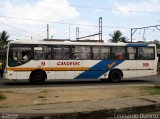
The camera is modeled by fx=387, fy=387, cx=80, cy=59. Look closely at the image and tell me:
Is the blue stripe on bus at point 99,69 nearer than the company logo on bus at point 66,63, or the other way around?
the company logo on bus at point 66,63

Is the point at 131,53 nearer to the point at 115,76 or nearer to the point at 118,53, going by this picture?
the point at 118,53

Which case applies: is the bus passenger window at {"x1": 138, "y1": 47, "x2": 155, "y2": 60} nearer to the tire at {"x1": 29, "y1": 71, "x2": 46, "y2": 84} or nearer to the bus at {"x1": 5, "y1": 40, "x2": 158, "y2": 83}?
the bus at {"x1": 5, "y1": 40, "x2": 158, "y2": 83}

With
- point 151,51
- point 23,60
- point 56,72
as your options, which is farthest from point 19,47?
point 151,51

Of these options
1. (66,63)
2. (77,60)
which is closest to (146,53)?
(77,60)

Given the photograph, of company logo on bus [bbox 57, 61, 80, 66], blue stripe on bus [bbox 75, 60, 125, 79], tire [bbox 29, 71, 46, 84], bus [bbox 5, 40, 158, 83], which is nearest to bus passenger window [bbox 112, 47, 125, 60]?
→ bus [bbox 5, 40, 158, 83]

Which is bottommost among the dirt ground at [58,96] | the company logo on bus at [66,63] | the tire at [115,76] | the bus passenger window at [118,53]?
the dirt ground at [58,96]

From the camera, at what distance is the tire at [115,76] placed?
25234 millimetres

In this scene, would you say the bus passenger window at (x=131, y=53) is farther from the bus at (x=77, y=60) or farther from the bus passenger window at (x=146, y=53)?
the bus passenger window at (x=146, y=53)

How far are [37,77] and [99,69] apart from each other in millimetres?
4132

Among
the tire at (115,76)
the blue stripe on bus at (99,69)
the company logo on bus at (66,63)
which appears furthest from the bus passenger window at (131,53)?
the company logo on bus at (66,63)

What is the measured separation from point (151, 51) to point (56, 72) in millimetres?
7178

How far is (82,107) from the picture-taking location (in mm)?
12242

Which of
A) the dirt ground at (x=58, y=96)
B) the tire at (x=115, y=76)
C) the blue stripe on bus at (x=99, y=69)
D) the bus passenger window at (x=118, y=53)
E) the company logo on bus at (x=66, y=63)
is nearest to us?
the dirt ground at (x=58, y=96)

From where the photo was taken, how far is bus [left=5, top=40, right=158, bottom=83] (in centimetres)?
2270
